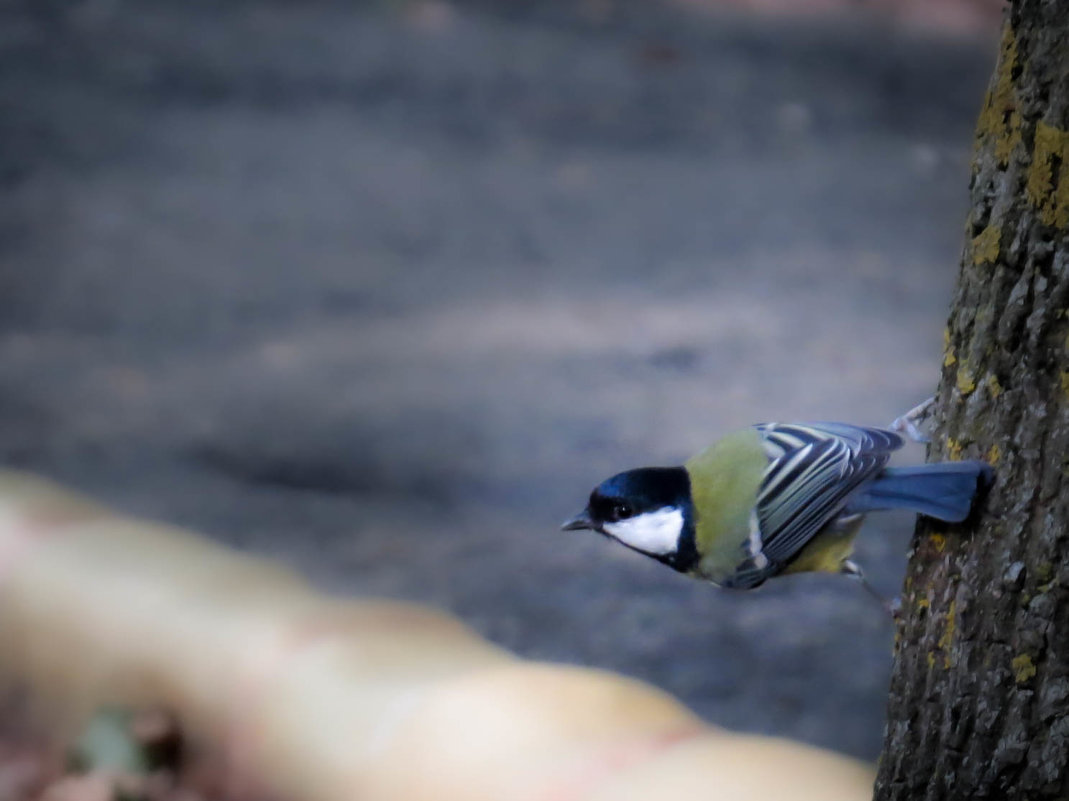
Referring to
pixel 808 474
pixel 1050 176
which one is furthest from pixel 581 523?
pixel 1050 176

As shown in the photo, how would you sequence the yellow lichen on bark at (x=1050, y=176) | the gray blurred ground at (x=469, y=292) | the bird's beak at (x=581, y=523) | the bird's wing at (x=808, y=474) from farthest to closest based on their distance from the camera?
1. the gray blurred ground at (x=469, y=292)
2. the bird's beak at (x=581, y=523)
3. the bird's wing at (x=808, y=474)
4. the yellow lichen on bark at (x=1050, y=176)

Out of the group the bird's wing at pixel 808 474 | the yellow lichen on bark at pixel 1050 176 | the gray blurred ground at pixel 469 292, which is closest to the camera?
the yellow lichen on bark at pixel 1050 176

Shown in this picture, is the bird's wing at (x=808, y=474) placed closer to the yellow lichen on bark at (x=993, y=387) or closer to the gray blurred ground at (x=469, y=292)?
the yellow lichen on bark at (x=993, y=387)

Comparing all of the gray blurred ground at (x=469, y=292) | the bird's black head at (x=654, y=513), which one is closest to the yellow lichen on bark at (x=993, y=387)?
the bird's black head at (x=654, y=513)

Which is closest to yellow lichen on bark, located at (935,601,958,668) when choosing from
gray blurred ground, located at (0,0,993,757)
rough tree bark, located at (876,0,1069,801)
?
rough tree bark, located at (876,0,1069,801)

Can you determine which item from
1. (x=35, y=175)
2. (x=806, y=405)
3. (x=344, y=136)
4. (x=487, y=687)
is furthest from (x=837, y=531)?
(x=35, y=175)

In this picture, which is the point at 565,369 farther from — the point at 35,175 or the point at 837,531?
the point at 837,531

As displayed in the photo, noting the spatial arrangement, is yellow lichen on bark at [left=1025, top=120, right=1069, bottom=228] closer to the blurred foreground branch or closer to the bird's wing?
the bird's wing
